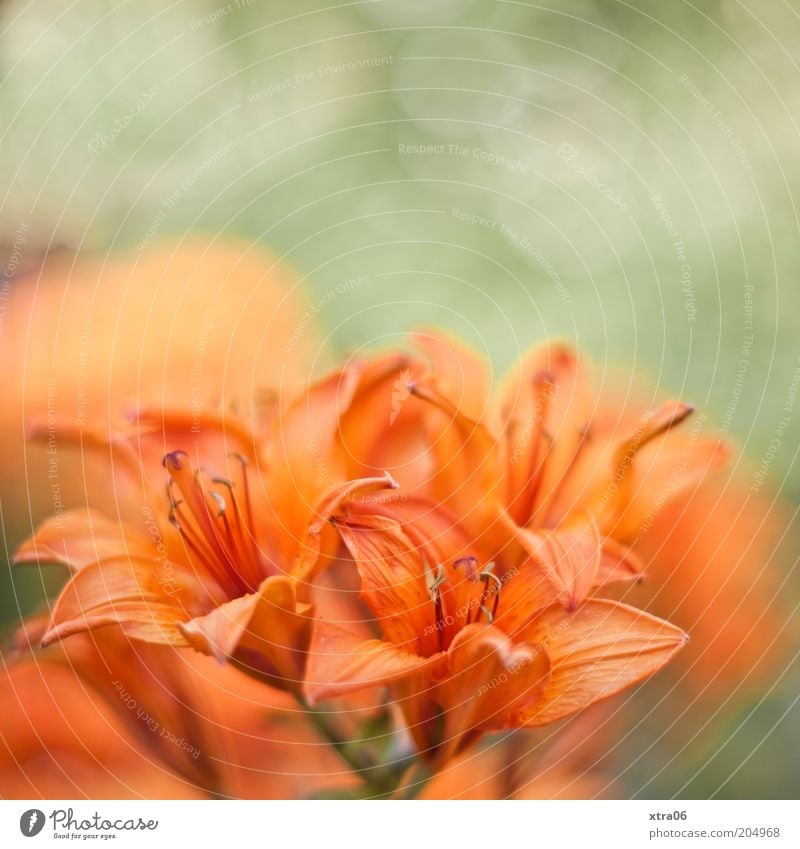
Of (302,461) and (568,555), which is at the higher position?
(302,461)

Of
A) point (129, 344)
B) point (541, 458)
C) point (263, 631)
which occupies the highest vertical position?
point (129, 344)

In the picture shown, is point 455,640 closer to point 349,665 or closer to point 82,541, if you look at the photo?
point 349,665

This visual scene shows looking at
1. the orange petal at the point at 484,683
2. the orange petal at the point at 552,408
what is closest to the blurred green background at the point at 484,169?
the orange petal at the point at 552,408

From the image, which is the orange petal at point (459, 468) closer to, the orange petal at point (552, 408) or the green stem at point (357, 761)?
the orange petal at point (552, 408)

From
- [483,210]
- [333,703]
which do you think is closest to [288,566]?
[333,703]

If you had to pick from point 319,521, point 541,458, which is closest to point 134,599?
point 319,521

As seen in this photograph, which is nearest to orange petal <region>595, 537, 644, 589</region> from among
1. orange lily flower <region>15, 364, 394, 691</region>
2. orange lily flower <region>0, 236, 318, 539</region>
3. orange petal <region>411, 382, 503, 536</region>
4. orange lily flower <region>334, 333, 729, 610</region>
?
orange lily flower <region>334, 333, 729, 610</region>
